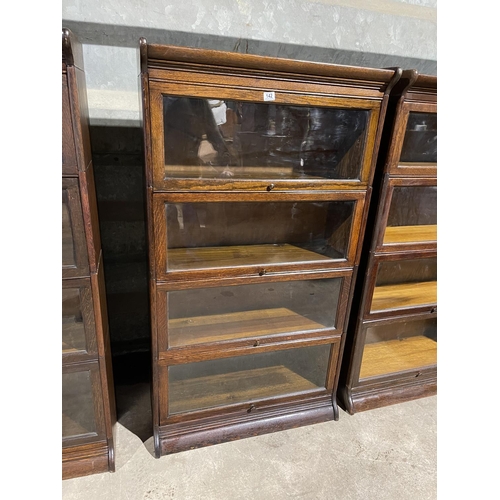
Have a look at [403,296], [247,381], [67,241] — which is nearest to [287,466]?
[247,381]

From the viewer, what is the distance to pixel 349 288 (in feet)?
4.04

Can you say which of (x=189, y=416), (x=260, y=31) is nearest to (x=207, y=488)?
(x=189, y=416)

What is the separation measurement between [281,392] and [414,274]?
731 mm

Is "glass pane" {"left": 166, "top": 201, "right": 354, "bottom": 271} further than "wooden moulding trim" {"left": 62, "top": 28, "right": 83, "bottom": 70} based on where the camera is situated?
Yes

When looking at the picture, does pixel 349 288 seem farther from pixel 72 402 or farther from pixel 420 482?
pixel 72 402

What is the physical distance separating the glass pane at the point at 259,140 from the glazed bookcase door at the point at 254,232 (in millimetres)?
91

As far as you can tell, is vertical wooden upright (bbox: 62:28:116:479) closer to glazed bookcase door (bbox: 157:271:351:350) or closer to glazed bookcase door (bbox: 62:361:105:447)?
glazed bookcase door (bbox: 62:361:105:447)

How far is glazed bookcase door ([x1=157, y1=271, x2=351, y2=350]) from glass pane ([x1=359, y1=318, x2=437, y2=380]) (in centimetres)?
27

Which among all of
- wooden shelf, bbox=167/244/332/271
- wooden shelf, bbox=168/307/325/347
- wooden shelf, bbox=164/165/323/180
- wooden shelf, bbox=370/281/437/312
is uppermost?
wooden shelf, bbox=164/165/323/180

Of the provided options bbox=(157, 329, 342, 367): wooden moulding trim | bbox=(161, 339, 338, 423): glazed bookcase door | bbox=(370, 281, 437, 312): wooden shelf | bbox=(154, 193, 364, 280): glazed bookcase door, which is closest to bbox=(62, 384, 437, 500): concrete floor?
bbox=(161, 339, 338, 423): glazed bookcase door

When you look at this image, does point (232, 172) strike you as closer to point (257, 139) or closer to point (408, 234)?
point (257, 139)

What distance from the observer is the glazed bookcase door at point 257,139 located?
0.93m

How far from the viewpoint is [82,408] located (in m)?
1.12

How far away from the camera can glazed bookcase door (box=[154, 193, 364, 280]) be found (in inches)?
40.4
